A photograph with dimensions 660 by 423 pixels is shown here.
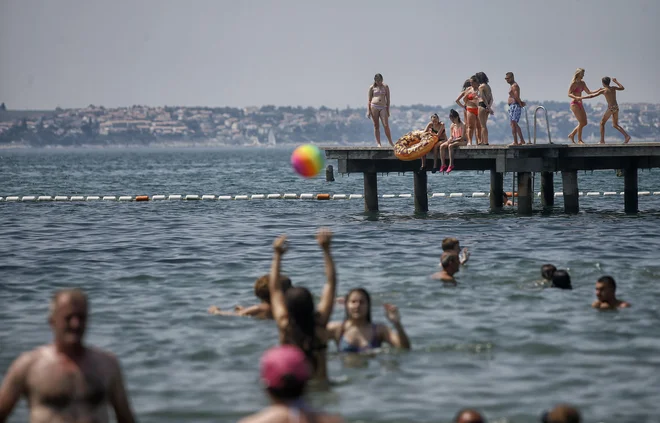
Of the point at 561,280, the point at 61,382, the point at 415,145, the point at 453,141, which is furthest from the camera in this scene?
the point at 453,141

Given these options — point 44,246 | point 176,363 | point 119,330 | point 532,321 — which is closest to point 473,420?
point 176,363

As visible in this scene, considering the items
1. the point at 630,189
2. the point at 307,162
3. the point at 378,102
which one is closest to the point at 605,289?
the point at 307,162

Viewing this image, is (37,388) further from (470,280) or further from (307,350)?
(470,280)

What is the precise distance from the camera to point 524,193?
27.3m

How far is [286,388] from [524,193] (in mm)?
22567

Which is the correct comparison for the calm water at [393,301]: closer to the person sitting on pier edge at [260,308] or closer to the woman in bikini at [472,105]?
the person sitting on pier edge at [260,308]

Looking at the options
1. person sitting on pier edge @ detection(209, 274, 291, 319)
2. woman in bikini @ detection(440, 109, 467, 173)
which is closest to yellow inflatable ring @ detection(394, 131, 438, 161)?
woman in bikini @ detection(440, 109, 467, 173)

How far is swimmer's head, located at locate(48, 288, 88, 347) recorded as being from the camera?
6.22 metres

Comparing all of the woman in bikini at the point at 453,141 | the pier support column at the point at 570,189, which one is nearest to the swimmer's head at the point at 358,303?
the woman in bikini at the point at 453,141

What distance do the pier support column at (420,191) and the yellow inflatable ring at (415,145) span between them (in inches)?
101

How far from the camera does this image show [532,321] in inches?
535

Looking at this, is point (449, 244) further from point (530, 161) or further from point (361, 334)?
point (530, 161)

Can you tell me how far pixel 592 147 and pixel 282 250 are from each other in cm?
1877

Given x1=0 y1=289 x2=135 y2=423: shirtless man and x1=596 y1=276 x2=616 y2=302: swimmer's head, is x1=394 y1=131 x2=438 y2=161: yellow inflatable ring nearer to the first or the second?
x1=596 y1=276 x2=616 y2=302: swimmer's head
